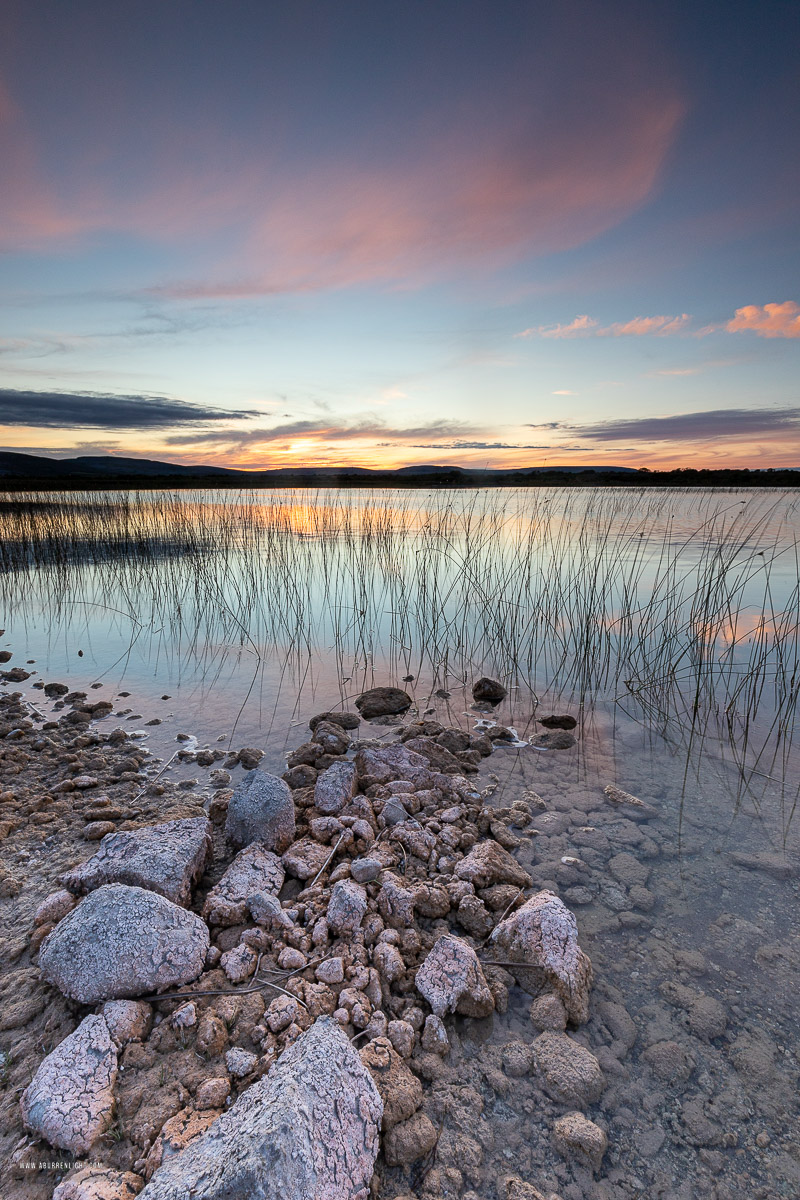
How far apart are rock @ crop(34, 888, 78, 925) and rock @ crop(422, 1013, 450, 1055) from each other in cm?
Result: 155

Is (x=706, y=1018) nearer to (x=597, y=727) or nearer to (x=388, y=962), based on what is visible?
(x=388, y=962)

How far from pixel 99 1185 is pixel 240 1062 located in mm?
412

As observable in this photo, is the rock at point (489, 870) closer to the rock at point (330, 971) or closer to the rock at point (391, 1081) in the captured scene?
the rock at point (330, 971)

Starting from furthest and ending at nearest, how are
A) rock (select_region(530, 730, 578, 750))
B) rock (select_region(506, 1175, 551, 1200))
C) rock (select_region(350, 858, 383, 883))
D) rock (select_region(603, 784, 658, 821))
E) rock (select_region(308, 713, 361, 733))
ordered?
rock (select_region(308, 713, 361, 733)) → rock (select_region(530, 730, 578, 750)) → rock (select_region(603, 784, 658, 821)) → rock (select_region(350, 858, 383, 883)) → rock (select_region(506, 1175, 551, 1200))

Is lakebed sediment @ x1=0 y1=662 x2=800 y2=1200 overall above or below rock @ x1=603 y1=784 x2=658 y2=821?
above

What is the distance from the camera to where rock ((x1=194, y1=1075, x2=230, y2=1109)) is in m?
1.59

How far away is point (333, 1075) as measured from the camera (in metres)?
1.50

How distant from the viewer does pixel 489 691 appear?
5.02 meters

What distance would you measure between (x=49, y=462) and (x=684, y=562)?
110 metres

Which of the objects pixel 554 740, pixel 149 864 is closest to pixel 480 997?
pixel 149 864

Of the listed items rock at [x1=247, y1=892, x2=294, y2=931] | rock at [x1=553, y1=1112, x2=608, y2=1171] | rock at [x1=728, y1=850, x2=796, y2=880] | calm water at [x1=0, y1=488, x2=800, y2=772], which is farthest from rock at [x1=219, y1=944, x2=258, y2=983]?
rock at [x1=728, y1=850, x2=796, y2=880]

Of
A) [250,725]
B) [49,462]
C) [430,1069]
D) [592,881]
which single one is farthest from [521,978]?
[49,462]

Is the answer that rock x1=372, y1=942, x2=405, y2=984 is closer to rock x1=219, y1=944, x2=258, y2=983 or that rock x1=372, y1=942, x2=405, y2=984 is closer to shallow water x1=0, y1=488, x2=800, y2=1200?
shallow water x1=0, y1=488, x2=800, y2=1200

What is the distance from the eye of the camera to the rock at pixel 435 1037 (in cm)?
180
